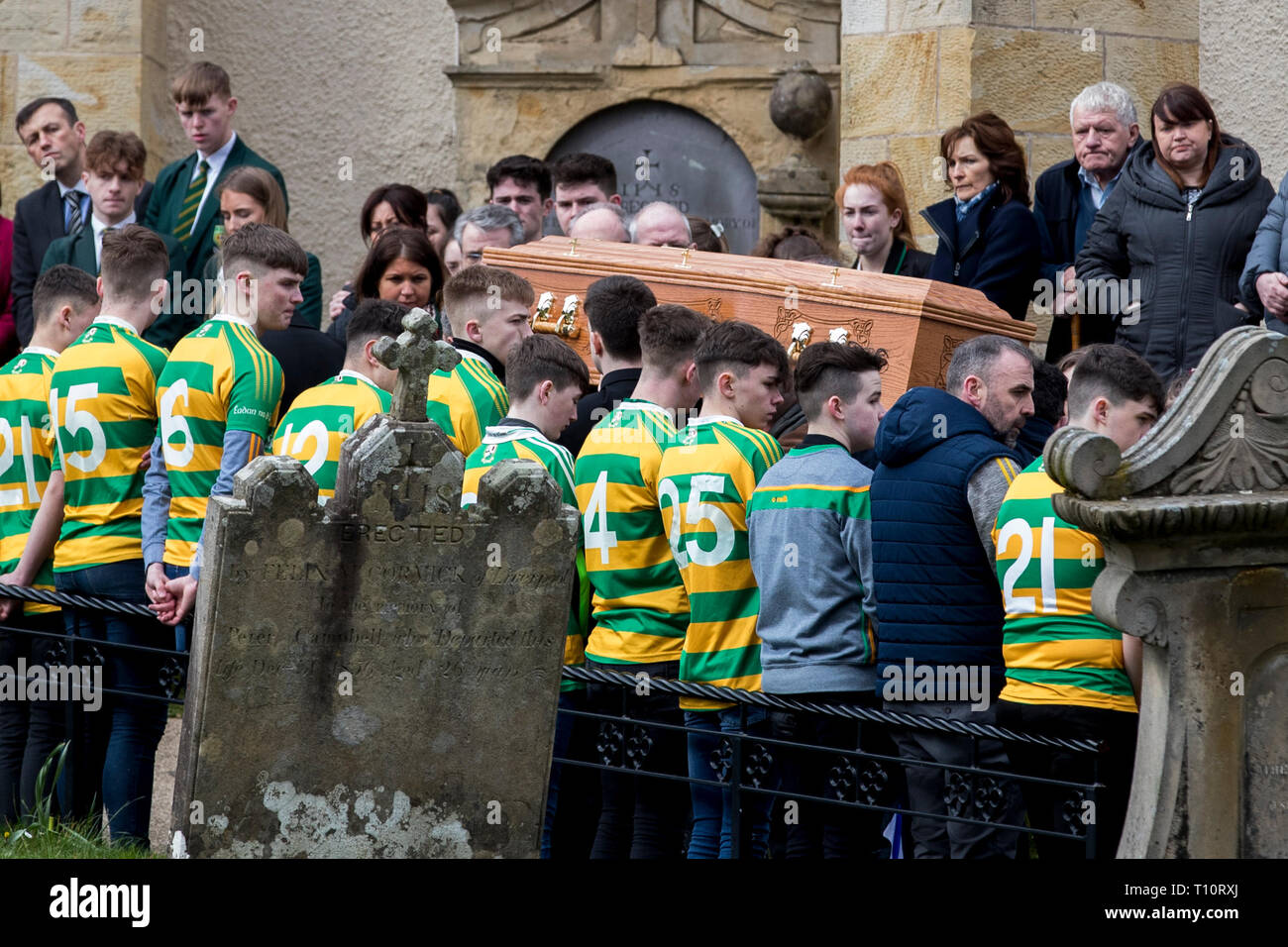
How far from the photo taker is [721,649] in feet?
19.9

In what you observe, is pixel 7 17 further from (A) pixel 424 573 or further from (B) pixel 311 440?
(A) pixel 424 573

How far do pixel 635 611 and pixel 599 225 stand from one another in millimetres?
2488

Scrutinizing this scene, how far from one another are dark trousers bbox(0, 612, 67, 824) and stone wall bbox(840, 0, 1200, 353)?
473 cm

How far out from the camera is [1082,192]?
27.0ft

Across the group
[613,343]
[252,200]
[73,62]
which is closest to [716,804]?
[613,343]

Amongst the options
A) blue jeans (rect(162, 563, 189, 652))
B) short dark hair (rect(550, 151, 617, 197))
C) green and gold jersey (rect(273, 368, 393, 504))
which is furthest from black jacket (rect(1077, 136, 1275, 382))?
blue jeans (rect(162, 563, 189, 652))

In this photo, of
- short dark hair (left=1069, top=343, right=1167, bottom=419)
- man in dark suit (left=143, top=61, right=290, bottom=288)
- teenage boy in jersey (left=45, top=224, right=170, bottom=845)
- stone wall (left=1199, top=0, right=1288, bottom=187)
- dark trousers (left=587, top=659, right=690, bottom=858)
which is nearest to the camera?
short dark hair (left=1069, top=343, right=1167, bottom=419)

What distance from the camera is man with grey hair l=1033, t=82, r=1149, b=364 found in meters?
7.96

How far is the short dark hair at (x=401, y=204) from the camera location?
8742 mm

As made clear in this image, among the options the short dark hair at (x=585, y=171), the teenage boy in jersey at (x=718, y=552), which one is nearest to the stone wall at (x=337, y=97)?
the short dark hair at (x=585, y=171)

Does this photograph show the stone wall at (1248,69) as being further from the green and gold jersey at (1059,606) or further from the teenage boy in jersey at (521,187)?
the green and gold jersey at (1059,606)

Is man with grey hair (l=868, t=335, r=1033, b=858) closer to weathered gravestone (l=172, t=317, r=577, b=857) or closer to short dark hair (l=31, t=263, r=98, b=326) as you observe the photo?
weathered gravestone (l=172, t=317, r=577, b=857)

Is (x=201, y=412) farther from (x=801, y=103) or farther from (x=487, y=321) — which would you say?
(x=801, y=103)

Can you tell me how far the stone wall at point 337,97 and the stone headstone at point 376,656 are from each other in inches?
305
